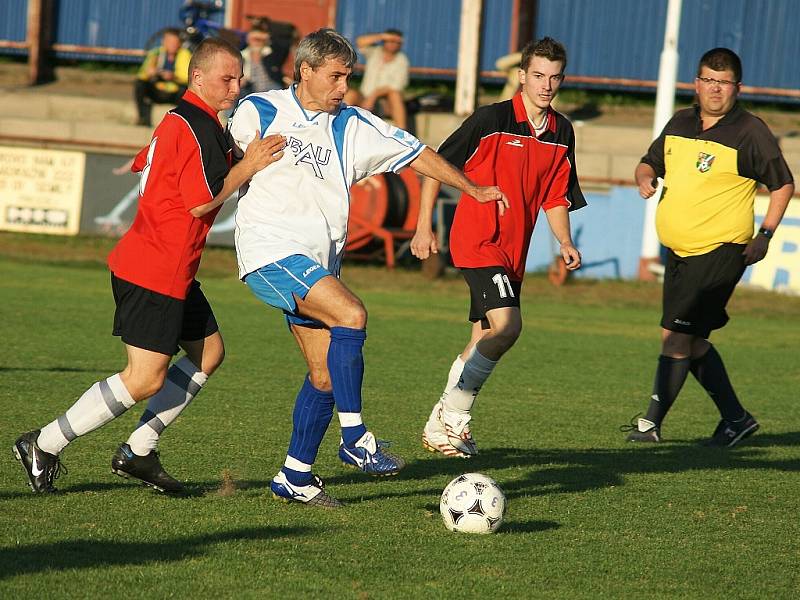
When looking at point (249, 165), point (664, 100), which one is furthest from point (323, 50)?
point (664, 100)

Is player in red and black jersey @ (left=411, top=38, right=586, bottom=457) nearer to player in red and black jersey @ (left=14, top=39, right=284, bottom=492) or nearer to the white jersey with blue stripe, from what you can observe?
the white jersey with blue stripe

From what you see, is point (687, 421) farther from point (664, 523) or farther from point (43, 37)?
point (43, 37)

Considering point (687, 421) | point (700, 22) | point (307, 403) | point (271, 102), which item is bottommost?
point (687, 421)

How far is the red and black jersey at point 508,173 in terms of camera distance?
691 cm

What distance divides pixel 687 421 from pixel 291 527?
4.23 meters

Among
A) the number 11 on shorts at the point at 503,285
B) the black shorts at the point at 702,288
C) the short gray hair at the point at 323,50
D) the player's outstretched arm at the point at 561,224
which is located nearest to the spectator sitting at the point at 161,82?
the black shorts at the point at 702,288

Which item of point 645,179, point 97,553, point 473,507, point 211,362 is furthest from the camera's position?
point 645,179

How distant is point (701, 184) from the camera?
25.0ft

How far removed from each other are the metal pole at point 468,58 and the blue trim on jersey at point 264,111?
16619 mm

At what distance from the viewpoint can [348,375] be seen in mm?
5203

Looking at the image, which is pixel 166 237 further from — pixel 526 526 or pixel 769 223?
pixel 769 223

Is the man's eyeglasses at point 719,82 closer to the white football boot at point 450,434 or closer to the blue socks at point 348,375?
the white football boot at point 450,434

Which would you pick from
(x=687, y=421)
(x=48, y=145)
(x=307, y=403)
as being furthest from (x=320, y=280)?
(x=48, y=145)

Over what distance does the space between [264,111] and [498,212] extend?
1965 millimetres
